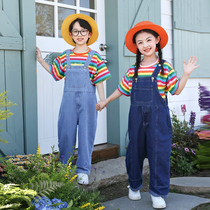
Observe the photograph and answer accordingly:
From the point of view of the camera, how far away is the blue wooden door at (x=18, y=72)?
3.21 meters

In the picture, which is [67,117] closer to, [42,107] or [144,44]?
[42,107]

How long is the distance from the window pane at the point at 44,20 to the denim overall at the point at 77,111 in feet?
2.60

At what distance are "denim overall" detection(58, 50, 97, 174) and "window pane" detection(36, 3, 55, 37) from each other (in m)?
0.79

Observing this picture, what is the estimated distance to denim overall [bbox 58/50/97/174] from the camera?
3.11m

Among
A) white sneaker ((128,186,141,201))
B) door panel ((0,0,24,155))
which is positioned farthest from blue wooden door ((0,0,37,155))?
white sneaker ((128,186,141,201))

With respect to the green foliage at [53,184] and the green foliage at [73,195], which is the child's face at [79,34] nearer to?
the green foliage at [53,184]

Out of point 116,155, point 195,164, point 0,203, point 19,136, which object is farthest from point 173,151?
point 0,203

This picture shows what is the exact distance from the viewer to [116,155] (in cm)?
430

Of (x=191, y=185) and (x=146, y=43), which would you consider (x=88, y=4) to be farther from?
(x=191, y=185)

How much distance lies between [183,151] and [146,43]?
2039mm

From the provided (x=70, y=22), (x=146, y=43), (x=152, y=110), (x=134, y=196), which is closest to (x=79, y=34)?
(x=70, y=22)

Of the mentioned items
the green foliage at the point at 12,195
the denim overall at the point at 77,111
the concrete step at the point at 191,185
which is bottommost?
the concrete step at the point at 191,185

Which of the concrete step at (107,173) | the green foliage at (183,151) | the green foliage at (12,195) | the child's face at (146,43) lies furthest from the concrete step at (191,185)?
the green foliage at (12,195)

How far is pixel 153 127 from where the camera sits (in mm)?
2691
